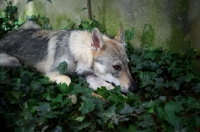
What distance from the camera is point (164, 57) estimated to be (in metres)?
4.58

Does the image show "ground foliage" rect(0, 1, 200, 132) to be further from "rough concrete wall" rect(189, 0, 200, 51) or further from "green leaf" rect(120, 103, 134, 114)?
"rough concrete wall" rect(189, 0, 200, 51)

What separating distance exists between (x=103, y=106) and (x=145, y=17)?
2572 mm

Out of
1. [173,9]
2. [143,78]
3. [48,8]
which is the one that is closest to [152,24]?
[173,9]

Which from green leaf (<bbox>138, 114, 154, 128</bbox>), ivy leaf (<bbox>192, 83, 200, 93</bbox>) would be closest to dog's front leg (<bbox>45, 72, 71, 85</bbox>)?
green leaf (<bbox>138, 114, 154, 128</bbox>)

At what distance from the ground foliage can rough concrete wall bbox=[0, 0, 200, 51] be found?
493 millimetres

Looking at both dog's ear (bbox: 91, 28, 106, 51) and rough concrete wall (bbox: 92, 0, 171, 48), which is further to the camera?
rough concrete wall (bbox: 92, 0, 171, 48)

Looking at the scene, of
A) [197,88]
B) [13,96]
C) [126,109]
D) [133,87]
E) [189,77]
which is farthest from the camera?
[133,87]

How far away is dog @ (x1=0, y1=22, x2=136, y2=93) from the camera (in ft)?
14.1

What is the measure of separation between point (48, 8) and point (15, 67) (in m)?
3.54

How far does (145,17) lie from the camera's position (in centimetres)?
519

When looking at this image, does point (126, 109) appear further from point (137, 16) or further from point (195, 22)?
point (137, 16)

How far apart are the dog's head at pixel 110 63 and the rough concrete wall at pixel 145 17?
100 cm

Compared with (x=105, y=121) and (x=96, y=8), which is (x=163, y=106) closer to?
(x=105, y=121)

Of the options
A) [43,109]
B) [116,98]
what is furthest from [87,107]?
[43,109]
